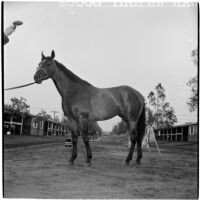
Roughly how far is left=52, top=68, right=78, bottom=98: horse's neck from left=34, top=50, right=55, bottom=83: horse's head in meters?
0.07

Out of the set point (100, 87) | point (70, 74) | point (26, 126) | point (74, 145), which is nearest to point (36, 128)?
point (26, 126)

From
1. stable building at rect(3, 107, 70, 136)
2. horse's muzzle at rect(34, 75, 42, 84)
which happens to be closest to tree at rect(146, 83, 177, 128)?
stable building at rect(3, 107, 70, 136)

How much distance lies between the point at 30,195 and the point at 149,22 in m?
2.42

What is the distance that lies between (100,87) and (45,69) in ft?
2.25

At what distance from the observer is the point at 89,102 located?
9.75ft

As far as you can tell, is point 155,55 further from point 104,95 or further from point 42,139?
point 42,139

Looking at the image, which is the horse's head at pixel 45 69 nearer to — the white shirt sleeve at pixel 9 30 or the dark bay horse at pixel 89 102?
the dark bay horse at pixel 89 102

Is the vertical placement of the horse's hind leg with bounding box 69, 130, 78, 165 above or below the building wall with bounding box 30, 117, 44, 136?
below

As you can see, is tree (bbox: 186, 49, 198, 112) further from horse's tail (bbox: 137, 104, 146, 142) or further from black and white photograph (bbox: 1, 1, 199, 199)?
horse's tail (bbox: 137, 104, 146, 142)

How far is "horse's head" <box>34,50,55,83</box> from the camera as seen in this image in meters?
2.94

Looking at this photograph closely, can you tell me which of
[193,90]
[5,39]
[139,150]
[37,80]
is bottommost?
[139,150]

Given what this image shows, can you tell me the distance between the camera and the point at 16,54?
3.05m

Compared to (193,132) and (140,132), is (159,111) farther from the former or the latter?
(193,132)

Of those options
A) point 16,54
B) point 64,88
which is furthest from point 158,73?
point 16,54
